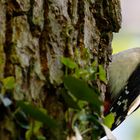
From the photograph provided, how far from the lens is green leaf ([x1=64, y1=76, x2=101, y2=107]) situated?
1.28 meters

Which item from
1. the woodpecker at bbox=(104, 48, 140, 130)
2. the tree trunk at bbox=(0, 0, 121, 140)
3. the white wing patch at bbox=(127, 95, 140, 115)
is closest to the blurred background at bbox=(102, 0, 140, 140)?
the white wing patch at bbox=(127, 95, 140, 115)

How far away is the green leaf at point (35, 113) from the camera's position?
120 centimetres

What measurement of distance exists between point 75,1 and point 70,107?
1.72 ft

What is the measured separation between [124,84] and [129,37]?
1169 millimetres

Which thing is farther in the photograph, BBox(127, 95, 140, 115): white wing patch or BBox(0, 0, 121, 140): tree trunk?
BBox(127, 95, 140, 115): white wing patch

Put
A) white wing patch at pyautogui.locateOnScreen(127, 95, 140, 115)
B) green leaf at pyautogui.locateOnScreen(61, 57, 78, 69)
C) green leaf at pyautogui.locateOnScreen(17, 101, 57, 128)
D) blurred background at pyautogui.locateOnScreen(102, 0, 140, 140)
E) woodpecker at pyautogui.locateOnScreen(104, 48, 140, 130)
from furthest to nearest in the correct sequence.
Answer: blurred background at pyautogui.locateOnScreen(102, 0, 140, 140) < white wing patch at pyautogui.locateOnScreen(127, 95, 140, 115) < woodpecker at pyautogui.locateOnScreen(104, 48, 140, 130) < green leaf at pyautogui.locateOnScreen(61, 57, 78, 69) < green leaf at pyautogui.locateOnScreen(17, 101, 57, 128)

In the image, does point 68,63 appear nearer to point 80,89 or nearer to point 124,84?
point 80,89

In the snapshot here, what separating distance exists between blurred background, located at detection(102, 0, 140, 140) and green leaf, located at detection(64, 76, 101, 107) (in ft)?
6.55

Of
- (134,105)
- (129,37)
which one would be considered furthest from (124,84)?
Answer: (129,37)

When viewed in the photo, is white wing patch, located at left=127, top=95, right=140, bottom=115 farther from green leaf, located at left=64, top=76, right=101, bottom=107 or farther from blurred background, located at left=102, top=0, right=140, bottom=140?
green leaf, located at left=64, top=76, right=101, bottom=107

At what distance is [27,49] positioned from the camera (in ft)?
4.66

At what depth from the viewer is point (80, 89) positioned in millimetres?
1285

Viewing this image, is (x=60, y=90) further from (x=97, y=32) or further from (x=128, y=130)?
(x=128, y=130)

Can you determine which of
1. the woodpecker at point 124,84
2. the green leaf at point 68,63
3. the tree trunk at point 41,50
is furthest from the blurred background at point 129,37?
the green leaf at point 68,63
